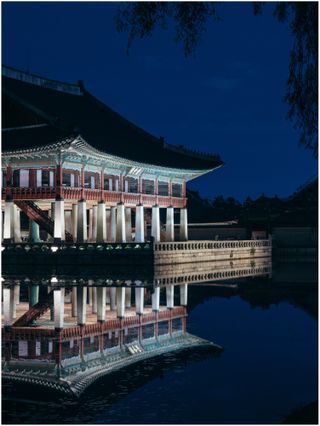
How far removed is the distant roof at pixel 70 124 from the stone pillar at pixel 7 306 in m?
15.0

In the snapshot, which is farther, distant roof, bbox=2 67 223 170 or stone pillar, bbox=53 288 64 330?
distant roof, bbox=2 67 223 170

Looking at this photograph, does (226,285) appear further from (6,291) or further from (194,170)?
(194,170)

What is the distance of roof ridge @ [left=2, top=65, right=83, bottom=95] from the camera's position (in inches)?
1984

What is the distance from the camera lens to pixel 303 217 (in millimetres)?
62250

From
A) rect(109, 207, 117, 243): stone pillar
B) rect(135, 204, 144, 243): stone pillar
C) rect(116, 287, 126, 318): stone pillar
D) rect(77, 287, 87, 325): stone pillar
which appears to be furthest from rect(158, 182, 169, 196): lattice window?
rect(77, 287, 87, 325): stone pillar

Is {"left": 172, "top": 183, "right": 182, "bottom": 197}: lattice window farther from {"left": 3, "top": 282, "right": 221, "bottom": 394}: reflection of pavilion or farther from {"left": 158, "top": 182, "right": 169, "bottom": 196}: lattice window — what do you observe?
{"left": 3, "top": 282, "right": 221, "bottom": 394}: reflection of pavilion

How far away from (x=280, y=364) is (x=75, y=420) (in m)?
5.00

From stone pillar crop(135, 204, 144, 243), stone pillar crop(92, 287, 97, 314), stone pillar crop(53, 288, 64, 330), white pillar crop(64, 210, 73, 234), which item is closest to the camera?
stone pillar crop(53, 288, 64, 330)

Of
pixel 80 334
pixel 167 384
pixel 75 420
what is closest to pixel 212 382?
pixel 167 384

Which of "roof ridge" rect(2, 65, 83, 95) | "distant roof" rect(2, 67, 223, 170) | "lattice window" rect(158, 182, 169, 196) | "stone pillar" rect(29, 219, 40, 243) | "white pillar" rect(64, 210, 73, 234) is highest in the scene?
"roof ridge" rect(2, 65, 83, 95)

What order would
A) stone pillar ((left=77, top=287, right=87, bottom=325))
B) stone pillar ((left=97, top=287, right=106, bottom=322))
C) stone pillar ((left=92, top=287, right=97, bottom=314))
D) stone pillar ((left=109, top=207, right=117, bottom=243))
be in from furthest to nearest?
stone pillar ((left=109, top=207, right=117, bottom=243)) → stone pillar ((left=92, top=287, right=97, bottom=314)) → stone pillar ((left=97, top=287, right=106, bottom=322)) → stone pillar ((left=77, top=287, right=87, bottom=325))

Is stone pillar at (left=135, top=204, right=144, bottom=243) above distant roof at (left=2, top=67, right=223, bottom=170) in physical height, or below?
below

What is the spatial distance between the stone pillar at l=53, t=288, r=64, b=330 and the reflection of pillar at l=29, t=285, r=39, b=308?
0.64m

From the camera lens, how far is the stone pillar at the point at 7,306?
17875 mm
